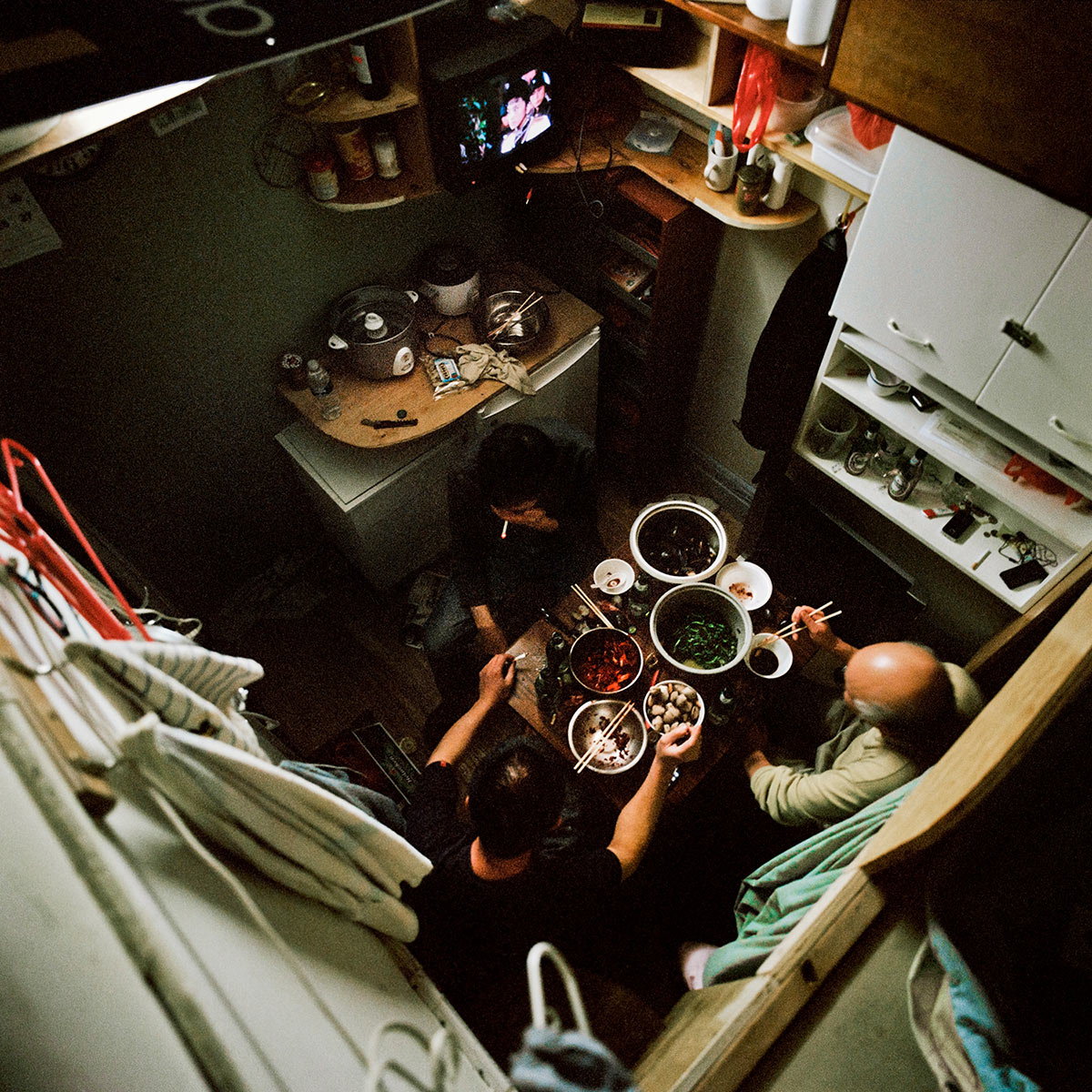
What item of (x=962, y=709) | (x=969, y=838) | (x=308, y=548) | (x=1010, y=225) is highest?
(x=1010, y=225)

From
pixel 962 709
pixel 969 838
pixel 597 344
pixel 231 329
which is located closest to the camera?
pixel 969 838

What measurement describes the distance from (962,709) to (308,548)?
256cm

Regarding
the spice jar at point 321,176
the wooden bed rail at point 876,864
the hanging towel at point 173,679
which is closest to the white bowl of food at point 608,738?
the wooden bed rail at point 876,864

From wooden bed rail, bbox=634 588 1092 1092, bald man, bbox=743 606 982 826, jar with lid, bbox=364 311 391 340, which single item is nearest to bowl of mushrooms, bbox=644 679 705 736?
bald man, bbox=743 606 982 826

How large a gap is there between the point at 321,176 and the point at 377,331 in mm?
523

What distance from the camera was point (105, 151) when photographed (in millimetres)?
1966

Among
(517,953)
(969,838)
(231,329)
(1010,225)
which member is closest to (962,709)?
(969,838)

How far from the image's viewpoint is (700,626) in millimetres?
2066

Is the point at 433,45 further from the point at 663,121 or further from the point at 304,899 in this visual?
the point at 304,899

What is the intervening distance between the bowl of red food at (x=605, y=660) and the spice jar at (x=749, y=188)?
1405 mm

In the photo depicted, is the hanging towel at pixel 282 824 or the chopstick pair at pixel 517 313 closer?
the hanging towel at pixel 282 824

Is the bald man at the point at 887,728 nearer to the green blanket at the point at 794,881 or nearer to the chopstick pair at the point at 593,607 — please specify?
the green blanket at the point at 794,881

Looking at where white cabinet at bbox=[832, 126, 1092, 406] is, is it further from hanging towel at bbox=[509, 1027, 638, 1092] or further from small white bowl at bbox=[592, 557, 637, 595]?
hanging towel at bbox=[509, 1027, 638, 1092]

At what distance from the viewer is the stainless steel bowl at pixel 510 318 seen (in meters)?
2.75
